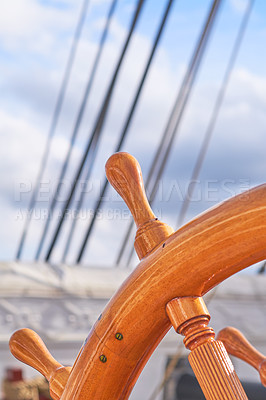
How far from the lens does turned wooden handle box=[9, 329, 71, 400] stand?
375 mm

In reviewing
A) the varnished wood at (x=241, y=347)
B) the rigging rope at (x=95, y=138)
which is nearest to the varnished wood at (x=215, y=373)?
the varnished wood at (x=241, y=347)

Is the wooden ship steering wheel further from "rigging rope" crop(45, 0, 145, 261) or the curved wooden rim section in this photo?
"rigging rope" crop(45, 0, 145, 261)

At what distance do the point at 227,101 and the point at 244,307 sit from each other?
1688 mm

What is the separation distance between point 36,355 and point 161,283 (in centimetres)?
14

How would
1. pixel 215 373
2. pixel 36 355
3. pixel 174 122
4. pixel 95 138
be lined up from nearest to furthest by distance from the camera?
pixel 215 373 → pixel 36 355 → pixel 174 122 → pixel 95 138

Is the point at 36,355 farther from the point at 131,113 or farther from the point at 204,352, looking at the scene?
the point at 131,113

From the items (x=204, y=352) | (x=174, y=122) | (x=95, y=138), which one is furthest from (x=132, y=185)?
(x=95, y=138)

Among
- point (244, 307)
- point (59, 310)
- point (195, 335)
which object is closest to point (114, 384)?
point (195, 335)

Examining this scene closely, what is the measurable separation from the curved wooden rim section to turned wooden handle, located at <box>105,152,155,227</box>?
39 millimetres

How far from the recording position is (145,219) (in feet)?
1.08

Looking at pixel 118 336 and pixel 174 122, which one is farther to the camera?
Answer: pixel 174 122

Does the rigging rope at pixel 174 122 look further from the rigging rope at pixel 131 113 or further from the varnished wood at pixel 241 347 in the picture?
the varnished wood at pixel 241 347

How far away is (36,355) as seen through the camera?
384 millimetres

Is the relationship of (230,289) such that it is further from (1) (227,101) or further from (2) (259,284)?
(1) (227,101)
